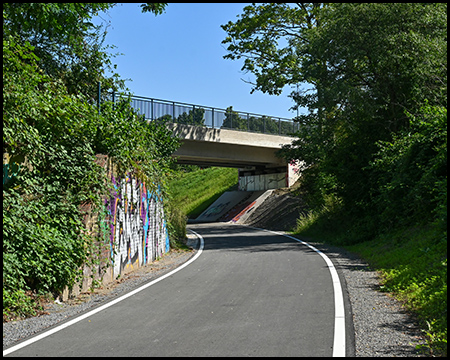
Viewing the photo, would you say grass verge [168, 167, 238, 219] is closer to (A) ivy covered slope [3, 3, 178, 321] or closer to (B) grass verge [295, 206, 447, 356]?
(B) grass verge [295, 206, 447, 356]

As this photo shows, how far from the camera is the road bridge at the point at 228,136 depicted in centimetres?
3076

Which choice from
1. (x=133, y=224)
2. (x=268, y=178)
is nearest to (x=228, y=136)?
(x=268, y=178)

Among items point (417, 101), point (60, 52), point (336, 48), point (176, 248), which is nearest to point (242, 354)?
point (176, 248)

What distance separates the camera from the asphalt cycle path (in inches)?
220

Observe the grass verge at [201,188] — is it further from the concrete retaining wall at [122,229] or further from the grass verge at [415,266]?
the concrete retaining wall at [122,229]

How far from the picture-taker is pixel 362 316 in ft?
23.4

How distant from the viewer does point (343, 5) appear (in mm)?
20109

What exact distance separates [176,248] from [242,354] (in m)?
12.8

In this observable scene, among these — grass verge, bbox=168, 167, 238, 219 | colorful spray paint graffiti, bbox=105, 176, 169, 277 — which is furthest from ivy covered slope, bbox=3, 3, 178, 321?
grass verge, bbox=168, 167, 238, 219

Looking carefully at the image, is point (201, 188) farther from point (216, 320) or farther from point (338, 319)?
point (338, 319)

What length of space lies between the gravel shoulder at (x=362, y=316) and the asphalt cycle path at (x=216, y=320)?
10.0 inches

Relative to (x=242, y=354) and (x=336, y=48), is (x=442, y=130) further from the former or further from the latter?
(x=242, y=354)

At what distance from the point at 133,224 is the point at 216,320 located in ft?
20.3

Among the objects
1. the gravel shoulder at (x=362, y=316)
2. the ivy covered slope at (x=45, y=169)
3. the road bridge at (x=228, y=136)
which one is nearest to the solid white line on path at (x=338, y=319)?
the gravel shoulder at (x=362, y=316)
